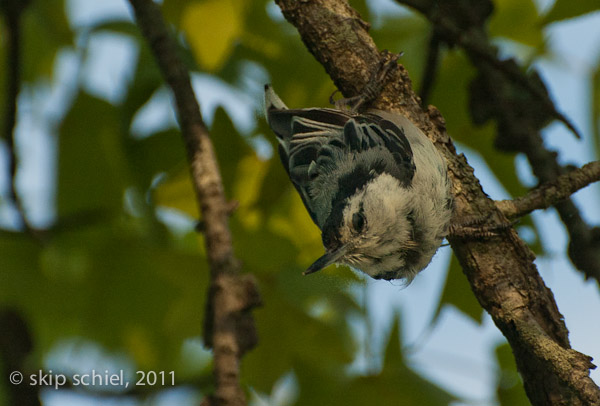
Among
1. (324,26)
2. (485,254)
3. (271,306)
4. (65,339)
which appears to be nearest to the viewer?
(485,254)

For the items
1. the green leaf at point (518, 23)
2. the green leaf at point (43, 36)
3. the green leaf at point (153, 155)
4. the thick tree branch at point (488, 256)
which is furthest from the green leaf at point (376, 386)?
the green leaf at point (43, 36)

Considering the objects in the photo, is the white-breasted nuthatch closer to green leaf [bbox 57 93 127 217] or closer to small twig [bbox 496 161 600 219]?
small twig [bbox 496 161 600 219]

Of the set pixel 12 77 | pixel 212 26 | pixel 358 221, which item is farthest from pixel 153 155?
pixel 358 221

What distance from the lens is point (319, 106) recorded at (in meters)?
2.06

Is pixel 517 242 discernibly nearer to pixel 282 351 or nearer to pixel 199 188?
pixel 282 351

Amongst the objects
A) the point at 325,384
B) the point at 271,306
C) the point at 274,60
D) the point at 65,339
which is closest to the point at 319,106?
the point at 274,60

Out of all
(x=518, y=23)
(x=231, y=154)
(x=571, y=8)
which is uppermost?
(x=518, y=23)

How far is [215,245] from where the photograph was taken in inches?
64.5

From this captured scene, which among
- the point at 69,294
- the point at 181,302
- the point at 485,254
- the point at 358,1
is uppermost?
the point at 358,1

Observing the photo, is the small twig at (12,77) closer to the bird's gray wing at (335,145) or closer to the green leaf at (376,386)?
the bird's gray wing at (335,145)

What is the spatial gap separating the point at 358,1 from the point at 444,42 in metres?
0.42

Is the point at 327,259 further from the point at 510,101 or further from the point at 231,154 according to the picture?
the point at 510,101

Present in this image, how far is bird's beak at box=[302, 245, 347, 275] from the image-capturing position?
5.54ft

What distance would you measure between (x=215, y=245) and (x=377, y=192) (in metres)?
0.52
